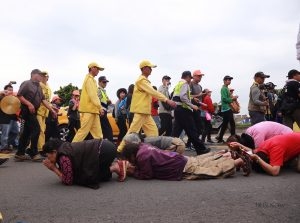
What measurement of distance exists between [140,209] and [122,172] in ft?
5.73

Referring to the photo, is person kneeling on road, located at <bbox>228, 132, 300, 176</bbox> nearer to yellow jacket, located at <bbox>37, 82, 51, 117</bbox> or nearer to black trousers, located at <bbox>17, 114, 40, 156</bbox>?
black trousers, located at <bbox>17, 114, 40, 156</bbox>

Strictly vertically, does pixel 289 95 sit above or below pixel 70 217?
above

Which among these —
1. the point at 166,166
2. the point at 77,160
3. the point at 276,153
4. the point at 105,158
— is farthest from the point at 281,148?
the point at 77,160

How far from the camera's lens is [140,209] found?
12.9ft

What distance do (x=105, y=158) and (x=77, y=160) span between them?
43 centimetres

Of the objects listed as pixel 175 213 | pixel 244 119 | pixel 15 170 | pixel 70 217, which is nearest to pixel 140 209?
pixel 175 213

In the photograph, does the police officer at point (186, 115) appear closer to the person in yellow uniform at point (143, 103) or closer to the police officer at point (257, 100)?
the person in yellow uniform at point (143, 103)

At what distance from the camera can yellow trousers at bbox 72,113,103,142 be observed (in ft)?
24.6

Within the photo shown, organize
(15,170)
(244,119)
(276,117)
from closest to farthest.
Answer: (15,170) → (276,117) → (244,119)

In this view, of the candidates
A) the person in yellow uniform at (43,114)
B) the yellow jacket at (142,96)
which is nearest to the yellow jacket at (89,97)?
the yellow jacket at (142,96)

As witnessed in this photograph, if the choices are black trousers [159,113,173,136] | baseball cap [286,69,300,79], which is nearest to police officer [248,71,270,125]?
baseball cap [286,69,300,79]

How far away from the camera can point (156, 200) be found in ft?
14.1

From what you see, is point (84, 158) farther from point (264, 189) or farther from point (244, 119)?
point (244, 119)

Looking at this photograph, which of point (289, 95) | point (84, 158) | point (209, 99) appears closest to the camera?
point (84, 158)
